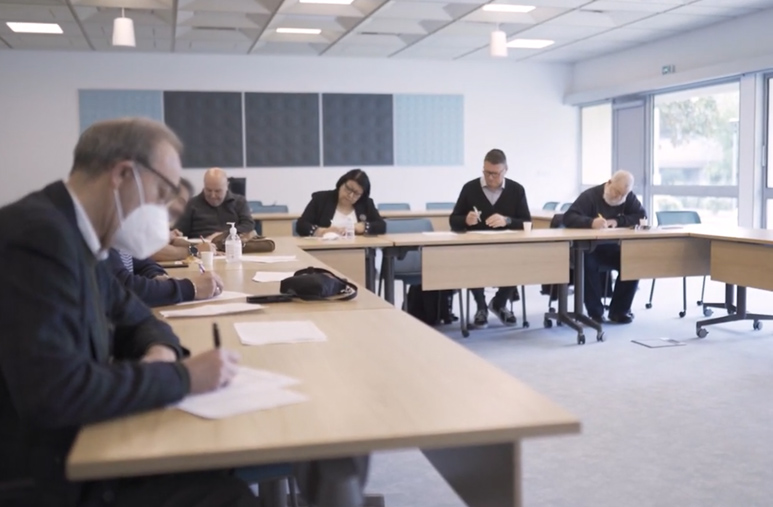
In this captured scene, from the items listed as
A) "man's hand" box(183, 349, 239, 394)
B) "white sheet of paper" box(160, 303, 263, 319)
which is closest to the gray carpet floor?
"white sheet of paper" box(160, 303, 263, 319)

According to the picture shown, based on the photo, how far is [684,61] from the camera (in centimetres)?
888

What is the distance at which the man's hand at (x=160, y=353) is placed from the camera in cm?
165

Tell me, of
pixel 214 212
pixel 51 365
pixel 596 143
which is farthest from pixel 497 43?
pixel 51 365

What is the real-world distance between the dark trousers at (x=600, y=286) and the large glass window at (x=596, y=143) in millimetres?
5331

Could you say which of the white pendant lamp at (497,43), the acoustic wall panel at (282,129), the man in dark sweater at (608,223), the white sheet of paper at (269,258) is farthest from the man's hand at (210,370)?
the acoustic wall panel at (282,129)

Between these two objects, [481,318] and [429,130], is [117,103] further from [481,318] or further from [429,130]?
[481,318]

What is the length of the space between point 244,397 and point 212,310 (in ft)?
3.30

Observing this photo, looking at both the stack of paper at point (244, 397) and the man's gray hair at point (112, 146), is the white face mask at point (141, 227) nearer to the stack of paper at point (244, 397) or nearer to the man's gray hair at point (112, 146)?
the man's gray hair at point (112, 146)

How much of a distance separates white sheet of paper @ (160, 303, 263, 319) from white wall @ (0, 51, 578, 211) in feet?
22.4

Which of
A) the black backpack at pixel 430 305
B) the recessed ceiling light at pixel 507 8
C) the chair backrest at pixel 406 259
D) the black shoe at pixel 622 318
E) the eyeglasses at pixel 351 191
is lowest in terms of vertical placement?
the black shoe at pixel 622 318

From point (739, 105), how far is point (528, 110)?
353 cm

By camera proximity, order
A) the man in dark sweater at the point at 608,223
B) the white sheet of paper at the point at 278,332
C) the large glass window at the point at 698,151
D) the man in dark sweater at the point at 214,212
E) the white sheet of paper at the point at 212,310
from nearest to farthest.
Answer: the white sheet of paper at the point at 278,332 < the white sheet of paper at the point at 212,310 < the man in dark sweater at the point at 214,212 < the man in dark sweater at the point at 608,223 < the large glass window at the point at 698,151

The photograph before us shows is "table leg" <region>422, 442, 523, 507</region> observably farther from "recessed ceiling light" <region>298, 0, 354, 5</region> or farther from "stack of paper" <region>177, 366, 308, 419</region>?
"recessed ceiling light" <region>298, 0, 354, 5</region>

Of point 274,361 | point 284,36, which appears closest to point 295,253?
point 274,361
